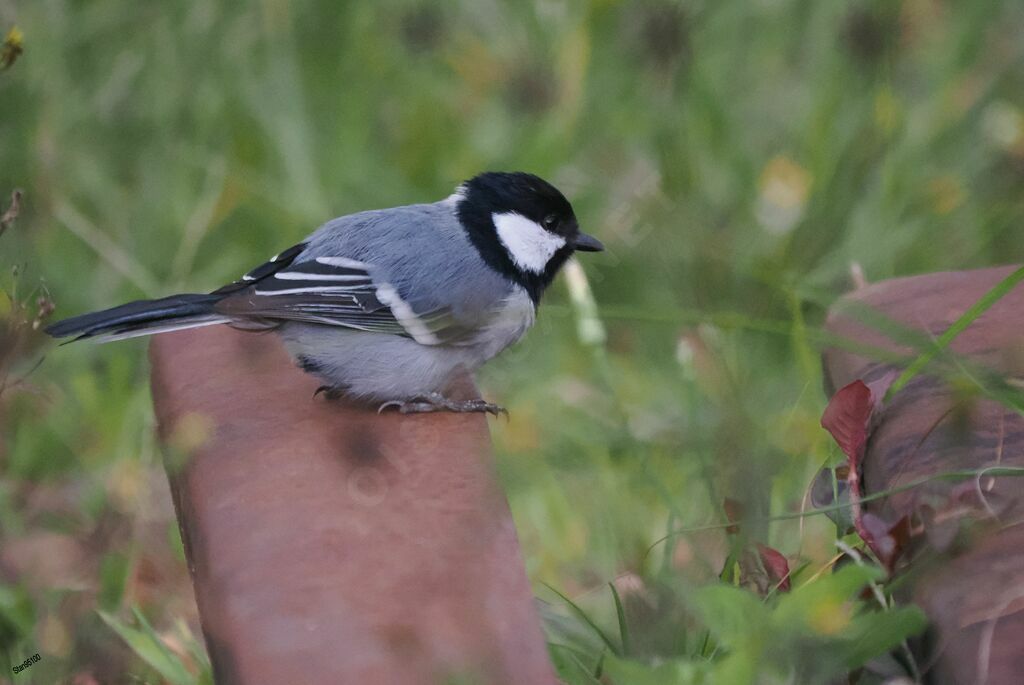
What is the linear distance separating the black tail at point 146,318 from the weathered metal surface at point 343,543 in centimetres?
27

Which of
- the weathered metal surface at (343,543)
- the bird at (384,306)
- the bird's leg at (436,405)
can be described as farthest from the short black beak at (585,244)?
the weathered metal surface at (343,543)

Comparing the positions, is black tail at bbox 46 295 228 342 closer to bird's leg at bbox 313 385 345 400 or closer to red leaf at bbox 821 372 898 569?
bird's leg at bbox 313 385 345 400

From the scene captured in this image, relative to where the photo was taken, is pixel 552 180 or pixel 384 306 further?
pixel 552 180

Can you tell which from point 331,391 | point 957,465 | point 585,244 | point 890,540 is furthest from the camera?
point 585,244

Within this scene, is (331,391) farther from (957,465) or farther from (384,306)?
(957,465)

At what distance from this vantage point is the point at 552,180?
12.3 ft

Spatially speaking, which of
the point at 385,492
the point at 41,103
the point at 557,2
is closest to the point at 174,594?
the point at 385,492

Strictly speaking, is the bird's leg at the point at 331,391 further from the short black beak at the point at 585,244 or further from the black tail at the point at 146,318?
the short black beak at the point at 585,244

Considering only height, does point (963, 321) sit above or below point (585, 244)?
below

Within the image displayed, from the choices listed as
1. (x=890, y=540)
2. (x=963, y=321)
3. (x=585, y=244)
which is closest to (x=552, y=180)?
(x=585, y=244)

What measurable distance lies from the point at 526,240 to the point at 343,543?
1.29 m

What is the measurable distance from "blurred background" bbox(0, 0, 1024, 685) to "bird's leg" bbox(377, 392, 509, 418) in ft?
0.37

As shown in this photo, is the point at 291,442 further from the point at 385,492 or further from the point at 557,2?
the point at 557,2

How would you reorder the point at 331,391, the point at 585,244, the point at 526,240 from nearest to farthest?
1. the point at 331,391
2. the point at 526,240
3. the point at 585,244
